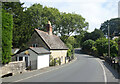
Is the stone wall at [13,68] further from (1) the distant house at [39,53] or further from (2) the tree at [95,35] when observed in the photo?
(2) the tree at [95,35]

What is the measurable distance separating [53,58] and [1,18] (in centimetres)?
1572

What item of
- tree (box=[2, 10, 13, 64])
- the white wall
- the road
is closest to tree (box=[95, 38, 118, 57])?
the white wall

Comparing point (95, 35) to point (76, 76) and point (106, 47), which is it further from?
point (76, 76)

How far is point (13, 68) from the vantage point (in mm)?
13766

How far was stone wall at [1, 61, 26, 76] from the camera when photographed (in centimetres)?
1263

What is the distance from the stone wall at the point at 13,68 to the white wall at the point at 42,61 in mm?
5364

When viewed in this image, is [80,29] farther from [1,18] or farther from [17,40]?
[1,18]

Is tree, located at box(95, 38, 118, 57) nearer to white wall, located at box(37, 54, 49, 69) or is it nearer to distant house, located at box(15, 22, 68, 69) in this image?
distant house, located at box(15, 22, 68, 69)

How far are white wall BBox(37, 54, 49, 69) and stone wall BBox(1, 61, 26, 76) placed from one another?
5.36 metres

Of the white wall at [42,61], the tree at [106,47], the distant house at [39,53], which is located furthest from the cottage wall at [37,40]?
the tree at [106,47]

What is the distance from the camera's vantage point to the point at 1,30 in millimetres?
11891

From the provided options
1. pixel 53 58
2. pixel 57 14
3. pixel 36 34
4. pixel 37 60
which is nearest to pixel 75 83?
pixel 37 60

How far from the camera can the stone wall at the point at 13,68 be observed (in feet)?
41.4

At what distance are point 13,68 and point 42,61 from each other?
334 inches
